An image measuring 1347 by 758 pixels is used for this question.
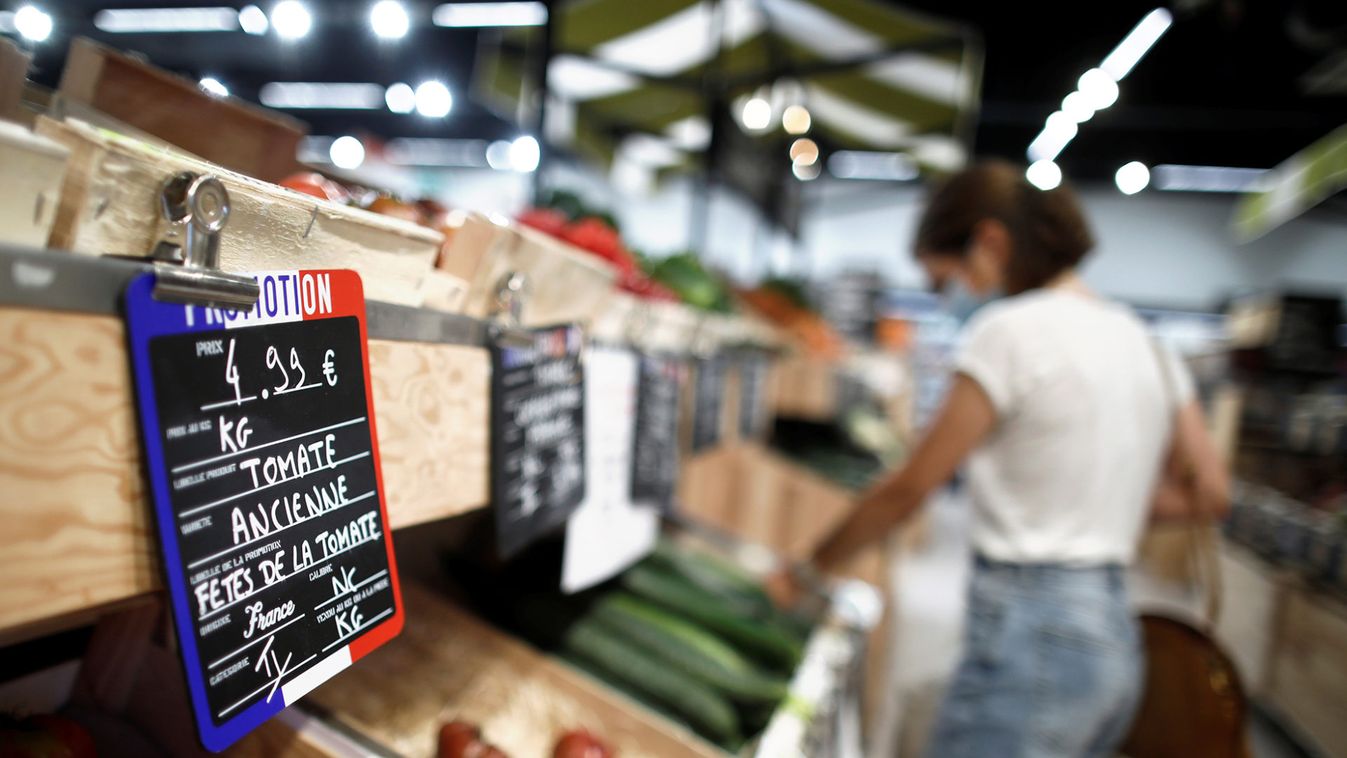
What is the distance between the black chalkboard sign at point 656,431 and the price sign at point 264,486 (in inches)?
28.7

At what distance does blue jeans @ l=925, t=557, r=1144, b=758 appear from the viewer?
151 cm

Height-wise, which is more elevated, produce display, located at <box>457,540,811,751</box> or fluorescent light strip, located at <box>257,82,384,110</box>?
fluorescent light strip, located at <box>257,82,384,110</box>

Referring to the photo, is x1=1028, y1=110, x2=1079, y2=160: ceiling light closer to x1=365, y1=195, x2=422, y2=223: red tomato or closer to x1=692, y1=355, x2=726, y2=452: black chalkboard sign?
x1=692, y1=355, x2=726, y2=452: black chalkboard sign

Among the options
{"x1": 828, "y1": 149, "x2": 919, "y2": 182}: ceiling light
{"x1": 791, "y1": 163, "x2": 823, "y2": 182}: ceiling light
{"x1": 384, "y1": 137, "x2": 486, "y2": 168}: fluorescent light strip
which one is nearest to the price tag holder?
{"x1": 791, "y1": 163, "x2": 823, "y2": 182}: ceiling light

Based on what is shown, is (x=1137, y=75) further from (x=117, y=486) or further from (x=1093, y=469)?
(x=117, y=486)

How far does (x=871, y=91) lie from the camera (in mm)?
4863

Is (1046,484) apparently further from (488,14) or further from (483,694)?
(488,14)

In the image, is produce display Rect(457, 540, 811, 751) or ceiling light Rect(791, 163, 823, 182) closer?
produce display Rect(457, 540, 811, 751)

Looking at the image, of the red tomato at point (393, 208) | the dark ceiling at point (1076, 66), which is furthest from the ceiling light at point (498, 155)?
the red tomato at point (393, 208)

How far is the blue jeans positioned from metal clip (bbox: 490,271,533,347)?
132 centimetres

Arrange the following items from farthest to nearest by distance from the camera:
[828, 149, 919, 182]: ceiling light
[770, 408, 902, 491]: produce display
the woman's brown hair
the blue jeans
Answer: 1. [828, 149, 919, 182]: ceiling light
2. [770, 408, 902, 491]: produce display
3. the woman's brown hair
4. the blue jeans

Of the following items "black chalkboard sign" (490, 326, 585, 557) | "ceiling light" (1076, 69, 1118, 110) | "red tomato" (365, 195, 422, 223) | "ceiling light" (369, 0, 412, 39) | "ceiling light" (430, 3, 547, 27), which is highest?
"ceiling light" (1076, 69, 1118, 110)

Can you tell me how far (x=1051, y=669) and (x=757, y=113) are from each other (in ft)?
11.7

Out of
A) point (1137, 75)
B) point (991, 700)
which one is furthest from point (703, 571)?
→ point (1137, 75)
